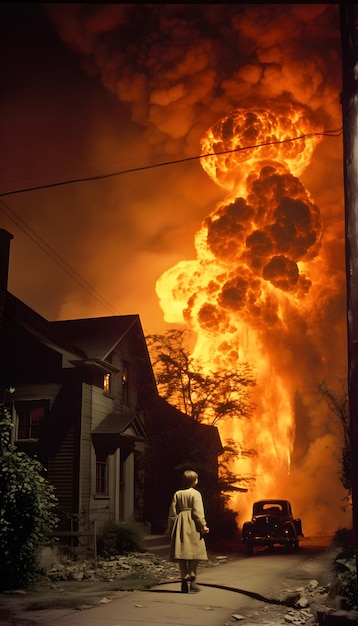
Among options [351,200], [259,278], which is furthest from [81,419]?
[259,278]

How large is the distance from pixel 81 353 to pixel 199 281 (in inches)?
984

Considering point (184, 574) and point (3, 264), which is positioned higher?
point (3, 264)

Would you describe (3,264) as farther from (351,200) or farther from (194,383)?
(351,200)

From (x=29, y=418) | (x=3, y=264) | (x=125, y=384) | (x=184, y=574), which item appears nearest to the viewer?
(x=184, y=574)

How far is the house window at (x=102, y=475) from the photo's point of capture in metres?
22.5

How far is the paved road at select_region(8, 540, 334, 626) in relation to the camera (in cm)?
785

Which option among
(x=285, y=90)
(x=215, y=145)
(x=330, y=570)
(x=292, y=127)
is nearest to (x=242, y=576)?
(x=330, y=570)

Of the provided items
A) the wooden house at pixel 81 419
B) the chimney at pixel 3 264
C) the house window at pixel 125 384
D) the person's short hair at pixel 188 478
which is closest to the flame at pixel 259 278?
the house window at pixel 125 384

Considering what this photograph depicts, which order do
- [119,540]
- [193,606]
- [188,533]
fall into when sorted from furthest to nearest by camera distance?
[119,540], [188,533], [193,606]

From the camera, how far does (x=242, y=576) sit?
1305 centimetres

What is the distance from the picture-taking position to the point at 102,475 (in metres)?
22.8

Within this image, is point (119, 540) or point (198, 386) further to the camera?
point (198, 386)

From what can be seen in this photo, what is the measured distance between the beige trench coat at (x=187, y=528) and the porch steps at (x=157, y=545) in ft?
32.6

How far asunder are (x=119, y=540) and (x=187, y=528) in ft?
32.4
